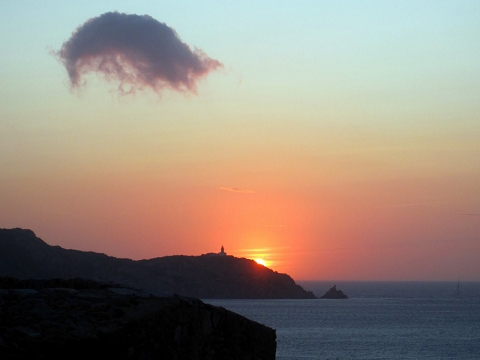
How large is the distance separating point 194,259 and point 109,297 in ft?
583

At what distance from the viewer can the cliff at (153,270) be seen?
146 meters

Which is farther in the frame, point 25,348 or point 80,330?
point 80,330

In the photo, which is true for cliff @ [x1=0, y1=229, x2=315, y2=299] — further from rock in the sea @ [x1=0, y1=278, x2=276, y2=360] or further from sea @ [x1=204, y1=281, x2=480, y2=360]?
rock in the sea @ [x1=0, y1=278, x2=276, y2=360]

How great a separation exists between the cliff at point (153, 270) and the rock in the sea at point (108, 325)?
12218 cm

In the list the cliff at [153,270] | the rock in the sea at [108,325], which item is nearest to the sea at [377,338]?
the rock in the sea at [108,325]

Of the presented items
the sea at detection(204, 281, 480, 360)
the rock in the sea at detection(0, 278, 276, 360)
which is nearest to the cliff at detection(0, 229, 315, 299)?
the sea at detection(204, 281, 480, 360)

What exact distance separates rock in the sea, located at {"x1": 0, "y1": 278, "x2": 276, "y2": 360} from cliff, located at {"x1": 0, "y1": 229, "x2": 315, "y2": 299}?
122 meters

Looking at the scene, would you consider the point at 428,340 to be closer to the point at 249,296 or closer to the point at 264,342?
the point at 264,342

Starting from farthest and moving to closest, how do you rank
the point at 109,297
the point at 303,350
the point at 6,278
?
the point at 303,350
the point at 6,278
the point at 109,297

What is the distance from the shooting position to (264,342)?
51.9 ft

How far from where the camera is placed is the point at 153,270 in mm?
179250

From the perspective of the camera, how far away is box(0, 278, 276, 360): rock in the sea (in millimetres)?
10758

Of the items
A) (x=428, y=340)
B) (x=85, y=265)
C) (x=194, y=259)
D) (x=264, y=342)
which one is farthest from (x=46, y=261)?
(x=264, y=342)

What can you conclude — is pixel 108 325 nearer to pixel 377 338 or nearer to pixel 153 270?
pixel 377 338
